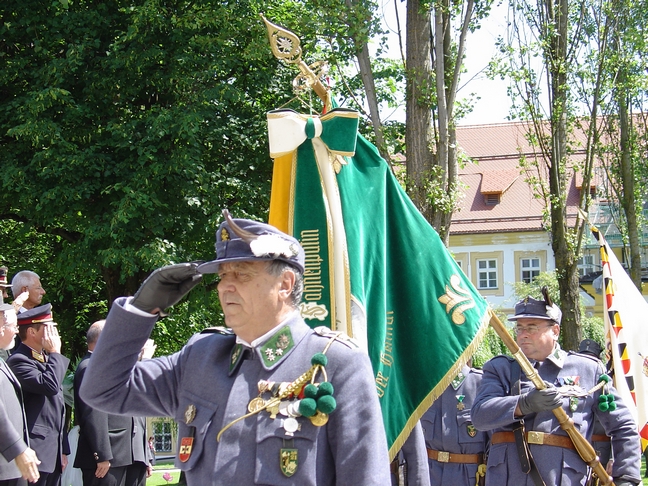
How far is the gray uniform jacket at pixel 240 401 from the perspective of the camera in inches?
115

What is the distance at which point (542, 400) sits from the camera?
570 cm

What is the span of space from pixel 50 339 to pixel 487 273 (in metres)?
34.1

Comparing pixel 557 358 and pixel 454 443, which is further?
pixel 454 443

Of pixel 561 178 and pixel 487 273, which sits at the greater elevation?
pixel 561 178

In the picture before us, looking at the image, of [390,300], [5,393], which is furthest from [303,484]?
[5,393]

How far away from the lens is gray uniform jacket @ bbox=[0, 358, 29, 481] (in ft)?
19.0

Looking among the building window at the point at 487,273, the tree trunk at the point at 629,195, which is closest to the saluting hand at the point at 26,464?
the tree trunk at the point at 629,195

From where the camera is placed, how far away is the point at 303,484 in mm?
2869

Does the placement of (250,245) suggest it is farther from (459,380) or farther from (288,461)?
(459,380)

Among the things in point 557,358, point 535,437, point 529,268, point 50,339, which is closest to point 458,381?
point 557,358

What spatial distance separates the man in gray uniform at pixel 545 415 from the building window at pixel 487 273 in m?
33.8

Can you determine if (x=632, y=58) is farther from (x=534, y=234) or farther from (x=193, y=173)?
(x=534, y=234)

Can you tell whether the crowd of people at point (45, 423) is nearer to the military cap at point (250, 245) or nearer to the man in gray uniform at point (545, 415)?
the man in gray uniform at point (545, 415)

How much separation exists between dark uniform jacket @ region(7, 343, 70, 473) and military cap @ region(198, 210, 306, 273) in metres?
4.43
